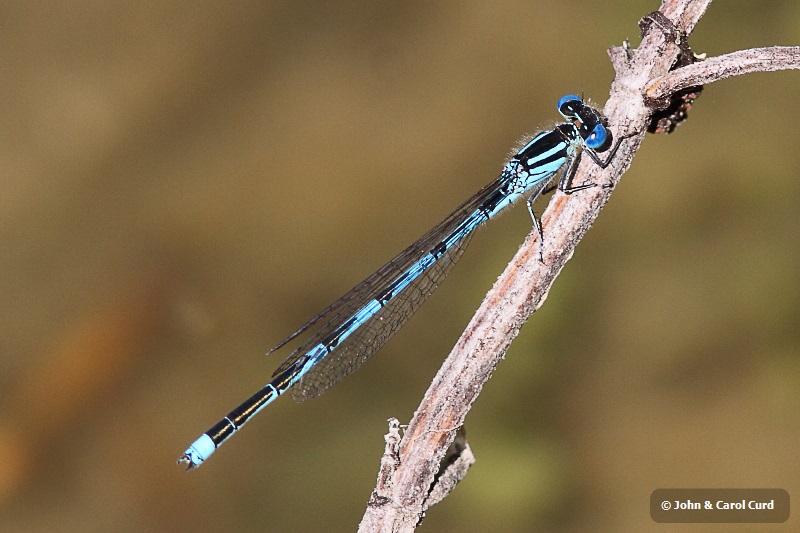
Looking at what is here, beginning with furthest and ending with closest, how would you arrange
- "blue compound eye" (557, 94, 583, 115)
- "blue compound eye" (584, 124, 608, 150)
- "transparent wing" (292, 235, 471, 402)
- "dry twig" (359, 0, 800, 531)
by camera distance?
"transparent wing" (292, 235, 471, 402), "blue compound eye" (557, 94, 583, 115), "blue compound eye" (584, 124, 608, 150), "dry twig" (359, 0, 800, 531)

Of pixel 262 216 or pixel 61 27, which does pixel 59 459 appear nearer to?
pixel 262 216

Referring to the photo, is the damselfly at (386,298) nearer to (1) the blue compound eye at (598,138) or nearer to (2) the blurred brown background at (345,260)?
→ (2) the blurred brown background at (345,260)

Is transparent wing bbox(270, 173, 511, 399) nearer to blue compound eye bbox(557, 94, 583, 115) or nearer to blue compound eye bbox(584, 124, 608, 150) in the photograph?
blue compound eye bbox(557, 94, 583, 115)

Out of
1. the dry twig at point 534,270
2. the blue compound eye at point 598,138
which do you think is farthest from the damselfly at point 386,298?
the dry twig at point 534,270

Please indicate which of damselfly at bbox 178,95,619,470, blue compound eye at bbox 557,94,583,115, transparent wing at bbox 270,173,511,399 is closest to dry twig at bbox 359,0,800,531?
blue compound eye at bbox 557,94,583,115

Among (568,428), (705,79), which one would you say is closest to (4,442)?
(568,428)
